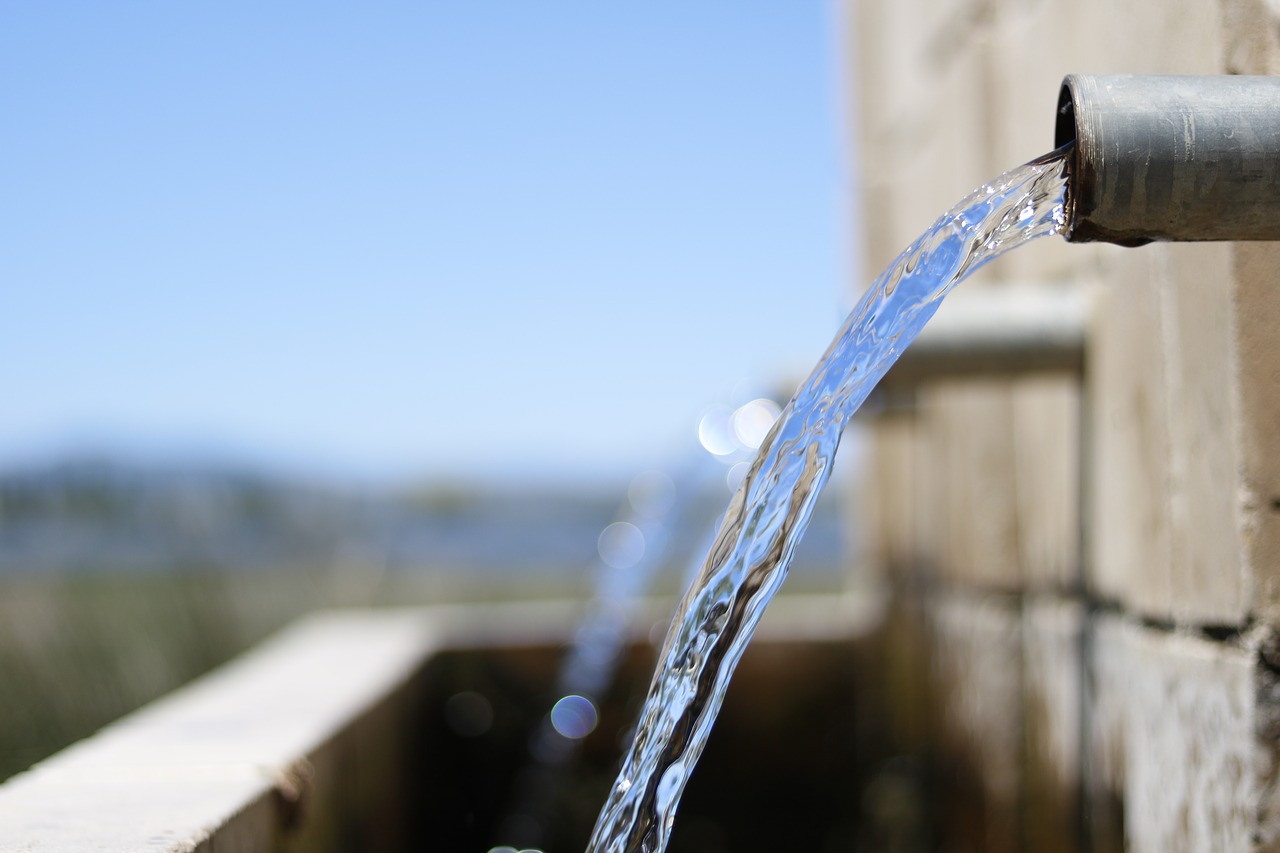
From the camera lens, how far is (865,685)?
405 centimetres

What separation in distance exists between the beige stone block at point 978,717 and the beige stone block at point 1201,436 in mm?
968

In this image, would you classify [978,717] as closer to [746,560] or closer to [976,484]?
[976,484]

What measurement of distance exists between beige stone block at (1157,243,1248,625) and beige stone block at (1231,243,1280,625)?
2 cm

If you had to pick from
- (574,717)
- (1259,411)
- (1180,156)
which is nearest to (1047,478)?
(1259,411)

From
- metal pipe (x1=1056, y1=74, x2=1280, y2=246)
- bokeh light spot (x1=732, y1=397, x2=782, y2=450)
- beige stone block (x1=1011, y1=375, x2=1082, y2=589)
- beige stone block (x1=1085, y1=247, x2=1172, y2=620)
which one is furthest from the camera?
bokeh light spot (x1=732, y1=397, x2=782, y2=450)

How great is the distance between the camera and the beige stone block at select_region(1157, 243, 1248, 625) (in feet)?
5.34

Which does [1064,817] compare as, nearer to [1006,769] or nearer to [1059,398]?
[1006,769]

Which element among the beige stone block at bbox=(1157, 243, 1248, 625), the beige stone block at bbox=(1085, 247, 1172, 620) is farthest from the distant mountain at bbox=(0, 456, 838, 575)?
the beige stone block at bbox=(1157, 243, 1248, 625)

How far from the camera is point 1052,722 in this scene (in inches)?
98.0

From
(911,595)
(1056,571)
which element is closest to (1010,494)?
(1056,571)

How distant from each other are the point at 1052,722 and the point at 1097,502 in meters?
0.51

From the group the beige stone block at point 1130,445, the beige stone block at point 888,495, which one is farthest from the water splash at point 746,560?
the beige stone block at point 888,495

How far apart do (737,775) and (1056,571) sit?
178 centimetres

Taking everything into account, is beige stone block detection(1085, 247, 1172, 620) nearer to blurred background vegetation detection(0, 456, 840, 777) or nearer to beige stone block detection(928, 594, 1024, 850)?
beige stone block detection(928, 594, 1024, 850)
